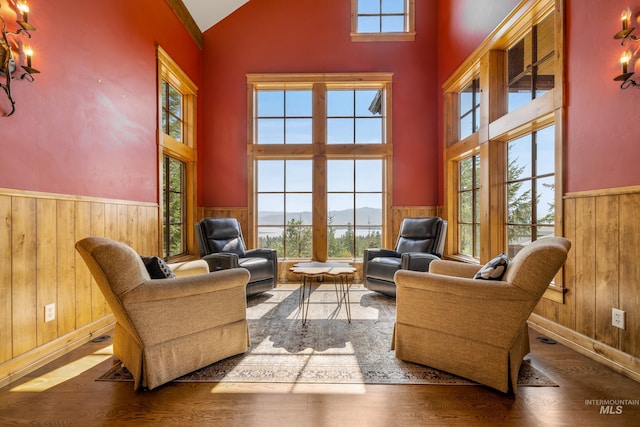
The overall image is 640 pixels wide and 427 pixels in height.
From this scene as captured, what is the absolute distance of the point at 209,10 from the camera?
4574mm

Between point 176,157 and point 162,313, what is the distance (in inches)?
120

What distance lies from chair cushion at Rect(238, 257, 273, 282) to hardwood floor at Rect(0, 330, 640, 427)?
173cm

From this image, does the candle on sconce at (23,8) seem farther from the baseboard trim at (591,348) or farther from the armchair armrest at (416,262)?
the baseboard trim at (591,348)

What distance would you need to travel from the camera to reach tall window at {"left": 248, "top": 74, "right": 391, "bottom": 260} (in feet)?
16.1

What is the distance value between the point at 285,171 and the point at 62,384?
3700mm

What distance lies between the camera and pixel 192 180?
4.71 meters

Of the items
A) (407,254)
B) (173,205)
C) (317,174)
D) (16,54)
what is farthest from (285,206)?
(16,54)

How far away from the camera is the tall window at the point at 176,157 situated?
3.87m

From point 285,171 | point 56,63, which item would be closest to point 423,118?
point 285,171

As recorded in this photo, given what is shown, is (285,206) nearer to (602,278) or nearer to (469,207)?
(469,207)

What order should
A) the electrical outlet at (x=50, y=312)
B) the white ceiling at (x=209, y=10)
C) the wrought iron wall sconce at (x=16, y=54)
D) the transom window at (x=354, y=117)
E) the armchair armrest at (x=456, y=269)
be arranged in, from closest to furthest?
the wrought iron wall sconce at (x=16, y=54)
the electrical outlet at (x=50, y=312)
the armchair armrest at (x=456, y=269)
the white ceiling at (x=209, y=10)
the transom window at (x=354, y=117)

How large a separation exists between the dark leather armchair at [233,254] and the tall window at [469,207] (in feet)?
8.52

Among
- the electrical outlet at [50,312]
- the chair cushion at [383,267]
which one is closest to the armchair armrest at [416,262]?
the chair cushion at [383,267]

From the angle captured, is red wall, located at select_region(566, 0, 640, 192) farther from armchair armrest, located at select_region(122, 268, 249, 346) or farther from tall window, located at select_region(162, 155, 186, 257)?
tall window, located at select_region(162, 155, 186, 257)
